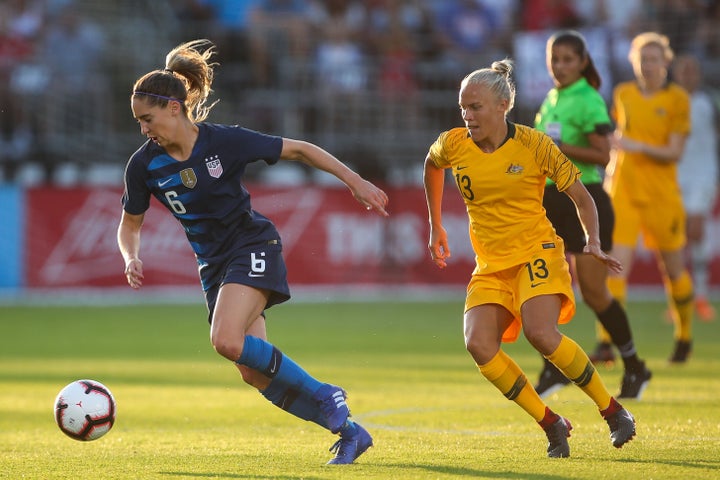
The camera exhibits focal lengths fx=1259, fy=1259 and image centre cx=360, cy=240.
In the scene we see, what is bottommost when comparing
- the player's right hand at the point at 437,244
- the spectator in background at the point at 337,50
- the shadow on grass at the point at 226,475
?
the shadow on grass at the point at 226,475

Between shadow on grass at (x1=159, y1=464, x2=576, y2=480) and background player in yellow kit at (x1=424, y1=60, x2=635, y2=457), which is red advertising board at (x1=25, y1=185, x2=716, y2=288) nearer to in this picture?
background player in yellow kit at (x1=424, y1=60, x2=635, y2=457)

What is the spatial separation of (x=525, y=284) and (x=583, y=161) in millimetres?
2281

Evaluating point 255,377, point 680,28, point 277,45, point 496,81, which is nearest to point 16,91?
point 277,45

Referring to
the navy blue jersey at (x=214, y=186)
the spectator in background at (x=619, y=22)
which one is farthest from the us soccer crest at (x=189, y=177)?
the spectator in background at (x=619, y=22)

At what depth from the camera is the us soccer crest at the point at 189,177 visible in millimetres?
6207

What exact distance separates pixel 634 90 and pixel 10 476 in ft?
22.0

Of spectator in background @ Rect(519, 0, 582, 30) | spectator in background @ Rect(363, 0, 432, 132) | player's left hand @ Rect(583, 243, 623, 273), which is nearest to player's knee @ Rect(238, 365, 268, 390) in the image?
player's left hand @ Rect(583, 243, 623, 273)

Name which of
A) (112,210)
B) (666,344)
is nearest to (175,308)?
(112,210)

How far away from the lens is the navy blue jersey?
245 inches

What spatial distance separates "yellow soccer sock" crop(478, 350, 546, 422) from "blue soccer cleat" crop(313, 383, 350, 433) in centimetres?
71

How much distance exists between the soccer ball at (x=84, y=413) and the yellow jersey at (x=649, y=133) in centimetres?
549

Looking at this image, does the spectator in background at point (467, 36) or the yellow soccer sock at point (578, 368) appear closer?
the yellow soccer sock at point (578, 368)

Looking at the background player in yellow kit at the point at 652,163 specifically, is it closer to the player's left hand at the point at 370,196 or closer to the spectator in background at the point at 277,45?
the player's left hand at the point at 370,196

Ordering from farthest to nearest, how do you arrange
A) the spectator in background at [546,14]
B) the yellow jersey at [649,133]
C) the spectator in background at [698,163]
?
the spectator in background at [546,14] < the spectator in background at [698,163] < the yellow jersey at [649,133]
